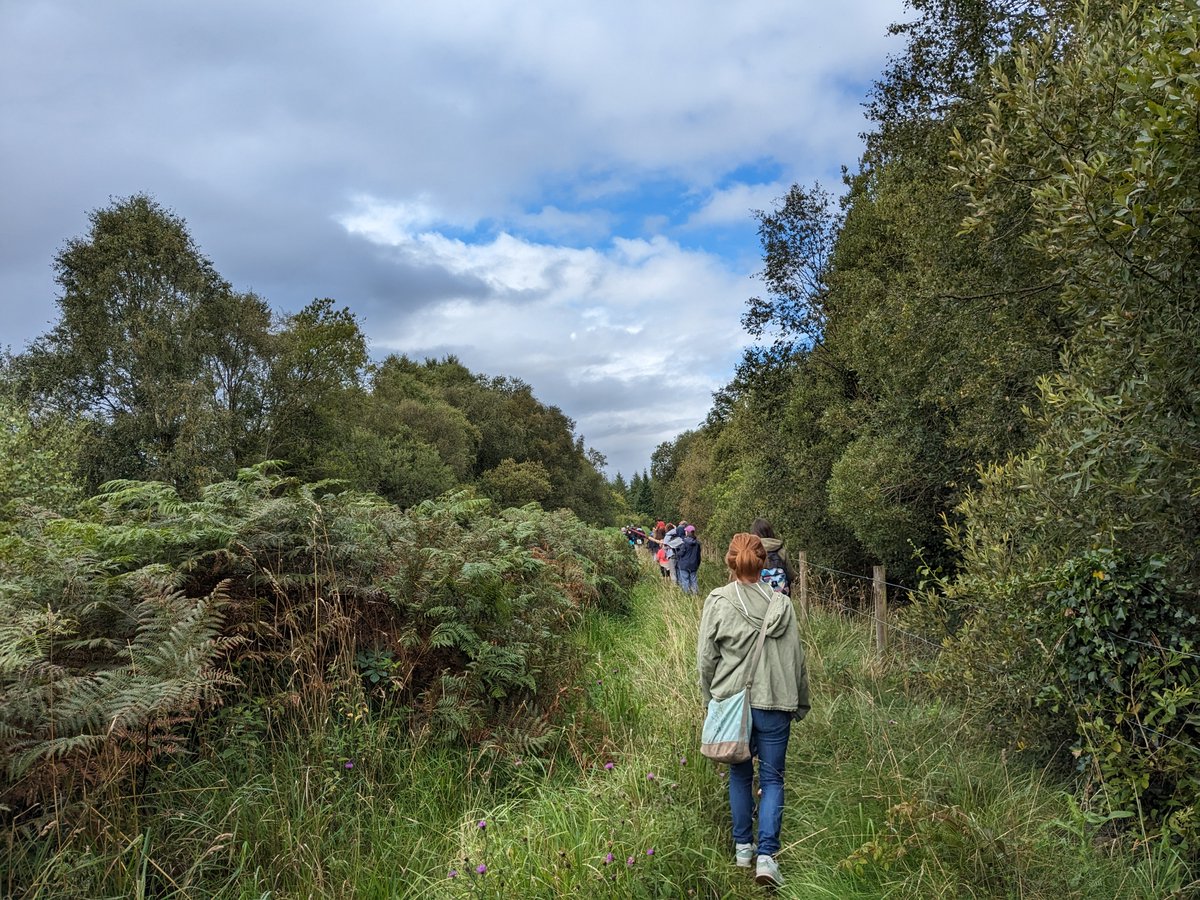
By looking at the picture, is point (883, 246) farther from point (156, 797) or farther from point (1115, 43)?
point (156, 797)

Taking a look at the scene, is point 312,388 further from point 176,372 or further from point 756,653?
point 756,653

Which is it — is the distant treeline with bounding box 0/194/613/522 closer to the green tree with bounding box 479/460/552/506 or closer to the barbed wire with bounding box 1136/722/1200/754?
the green tree with bounding box 479/460/552/506

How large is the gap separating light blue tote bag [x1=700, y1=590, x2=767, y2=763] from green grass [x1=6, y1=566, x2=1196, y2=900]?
1.50ft

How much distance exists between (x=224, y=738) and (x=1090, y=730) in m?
4.94

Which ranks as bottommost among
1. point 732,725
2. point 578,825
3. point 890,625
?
point 578,825

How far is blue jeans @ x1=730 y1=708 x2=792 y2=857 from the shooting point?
388cm

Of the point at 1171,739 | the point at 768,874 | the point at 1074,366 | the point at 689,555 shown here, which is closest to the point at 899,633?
the point at 1074,366

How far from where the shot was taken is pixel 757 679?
409 centimetres

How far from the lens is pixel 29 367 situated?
24.2 m

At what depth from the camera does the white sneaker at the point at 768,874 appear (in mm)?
3678

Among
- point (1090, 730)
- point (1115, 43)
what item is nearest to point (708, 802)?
point (1090, 730)

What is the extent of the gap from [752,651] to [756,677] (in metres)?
0.14

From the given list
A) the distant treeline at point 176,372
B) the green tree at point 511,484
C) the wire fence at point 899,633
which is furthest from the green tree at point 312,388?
the wire fence at point 899,633

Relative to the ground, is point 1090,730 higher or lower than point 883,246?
lower
